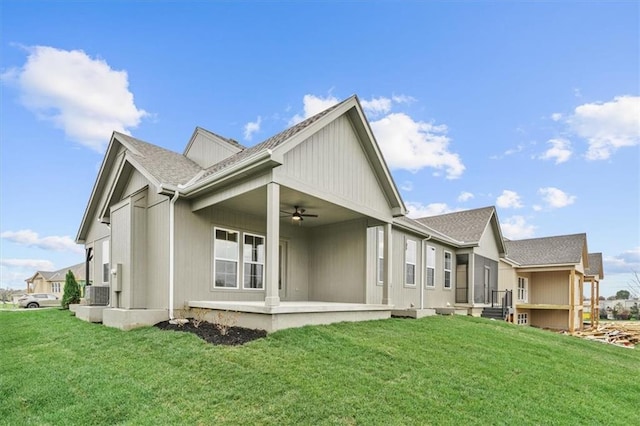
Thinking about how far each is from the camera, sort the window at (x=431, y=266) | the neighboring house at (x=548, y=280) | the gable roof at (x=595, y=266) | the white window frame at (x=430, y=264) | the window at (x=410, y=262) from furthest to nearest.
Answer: the gable roof at (x=595, y=266) → the neighboring house at (x=548, y=280) → the window at (x=431, y=266) → the white window frame at (x=430, y=264) → the window at (x=410, y=262)

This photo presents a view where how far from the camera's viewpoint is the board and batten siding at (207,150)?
509 inches

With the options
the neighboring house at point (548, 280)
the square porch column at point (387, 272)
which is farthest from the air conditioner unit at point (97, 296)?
the neighboring house at point (548, 280)

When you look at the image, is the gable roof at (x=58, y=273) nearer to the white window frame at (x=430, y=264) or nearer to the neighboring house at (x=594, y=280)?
the white window frame at (x=430, y=264)

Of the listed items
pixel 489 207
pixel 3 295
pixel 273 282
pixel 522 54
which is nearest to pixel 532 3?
pixel 522 54

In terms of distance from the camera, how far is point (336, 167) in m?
9.73

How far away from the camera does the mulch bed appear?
6883 mm

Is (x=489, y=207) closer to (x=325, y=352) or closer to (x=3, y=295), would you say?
(x=325, y=352)

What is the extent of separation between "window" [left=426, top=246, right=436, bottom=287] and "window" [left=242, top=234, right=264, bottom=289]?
8043 mm

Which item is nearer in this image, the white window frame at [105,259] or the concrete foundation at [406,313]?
the concrete foundation at [406,313]

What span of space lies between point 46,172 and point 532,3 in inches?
768

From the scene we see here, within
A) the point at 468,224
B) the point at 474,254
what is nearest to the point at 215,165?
the point at 474,254

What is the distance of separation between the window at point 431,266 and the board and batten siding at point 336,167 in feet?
19.0

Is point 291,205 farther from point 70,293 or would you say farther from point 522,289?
point 522,289

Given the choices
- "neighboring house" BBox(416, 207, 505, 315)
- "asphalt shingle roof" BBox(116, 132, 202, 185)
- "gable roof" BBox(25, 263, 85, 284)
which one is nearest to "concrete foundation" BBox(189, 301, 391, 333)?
"asphalt shingle roof" BBox(116, 132, 202, 185)
